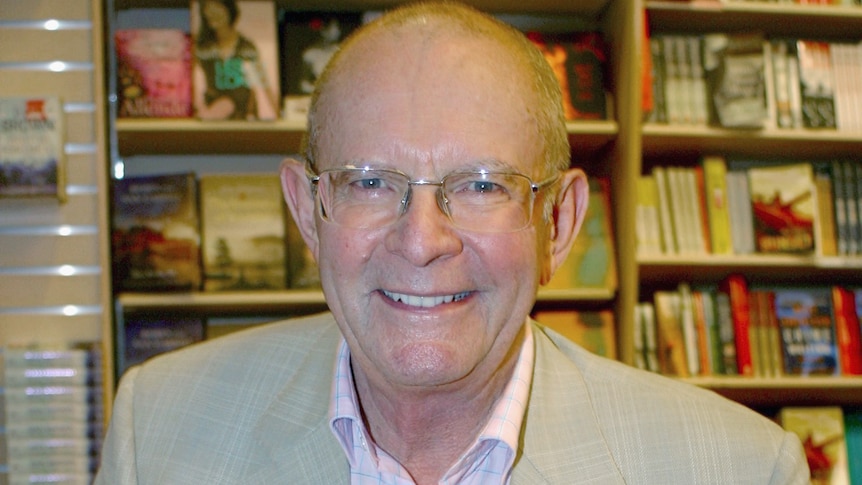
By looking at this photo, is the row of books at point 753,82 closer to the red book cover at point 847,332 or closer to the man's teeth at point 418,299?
the red book cover at point 847,332

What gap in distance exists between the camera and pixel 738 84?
267 centimetres

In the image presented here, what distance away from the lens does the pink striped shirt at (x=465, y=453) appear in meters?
1.17

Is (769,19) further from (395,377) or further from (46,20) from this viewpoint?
(46,20)

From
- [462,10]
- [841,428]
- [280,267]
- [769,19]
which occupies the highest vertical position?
[769,19]

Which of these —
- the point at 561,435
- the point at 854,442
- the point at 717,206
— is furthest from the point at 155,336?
the point at 854,442

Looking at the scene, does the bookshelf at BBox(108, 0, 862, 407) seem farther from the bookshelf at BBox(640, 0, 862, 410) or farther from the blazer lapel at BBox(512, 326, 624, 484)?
the blazer lapel at BBox(512, 326, 624, 484)

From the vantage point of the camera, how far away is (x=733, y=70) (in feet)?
8.79

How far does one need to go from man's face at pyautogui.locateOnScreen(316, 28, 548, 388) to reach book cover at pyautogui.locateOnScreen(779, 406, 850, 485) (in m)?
2.24

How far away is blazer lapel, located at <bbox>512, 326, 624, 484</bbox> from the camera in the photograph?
117 centimetres

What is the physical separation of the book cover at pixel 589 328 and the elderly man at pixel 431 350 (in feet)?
4.48

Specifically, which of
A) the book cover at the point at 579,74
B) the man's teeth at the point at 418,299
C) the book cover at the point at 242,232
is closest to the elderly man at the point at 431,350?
the man's teeth at the point at 418,299

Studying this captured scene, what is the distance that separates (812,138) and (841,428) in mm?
1152

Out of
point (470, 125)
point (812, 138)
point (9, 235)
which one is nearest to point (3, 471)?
point (9, 235)

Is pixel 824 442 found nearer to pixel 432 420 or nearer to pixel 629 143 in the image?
pixel 629 143
